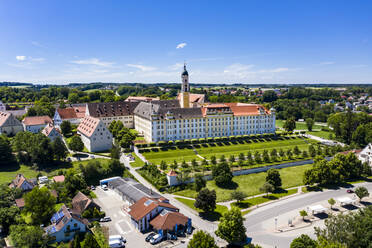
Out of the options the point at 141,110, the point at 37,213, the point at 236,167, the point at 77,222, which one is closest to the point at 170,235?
the point at 77,222

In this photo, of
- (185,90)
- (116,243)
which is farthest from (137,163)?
(185,90)

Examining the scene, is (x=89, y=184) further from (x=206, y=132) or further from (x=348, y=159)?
(x=348, y=159)

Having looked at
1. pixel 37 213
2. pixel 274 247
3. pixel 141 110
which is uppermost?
pixel 141 110

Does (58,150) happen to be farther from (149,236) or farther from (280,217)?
(280,217)

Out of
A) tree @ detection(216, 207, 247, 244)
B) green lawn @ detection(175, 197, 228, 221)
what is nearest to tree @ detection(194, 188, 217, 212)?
green lawn @ detection(175, 197, 228, 221)

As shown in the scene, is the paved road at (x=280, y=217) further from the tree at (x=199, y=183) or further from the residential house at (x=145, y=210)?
the residential house at (x=145, y=210)

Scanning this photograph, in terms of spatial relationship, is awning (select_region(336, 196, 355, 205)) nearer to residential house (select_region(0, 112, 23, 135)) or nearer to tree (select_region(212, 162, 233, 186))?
Result: tree (select_region(212, 162, 233, 186))
